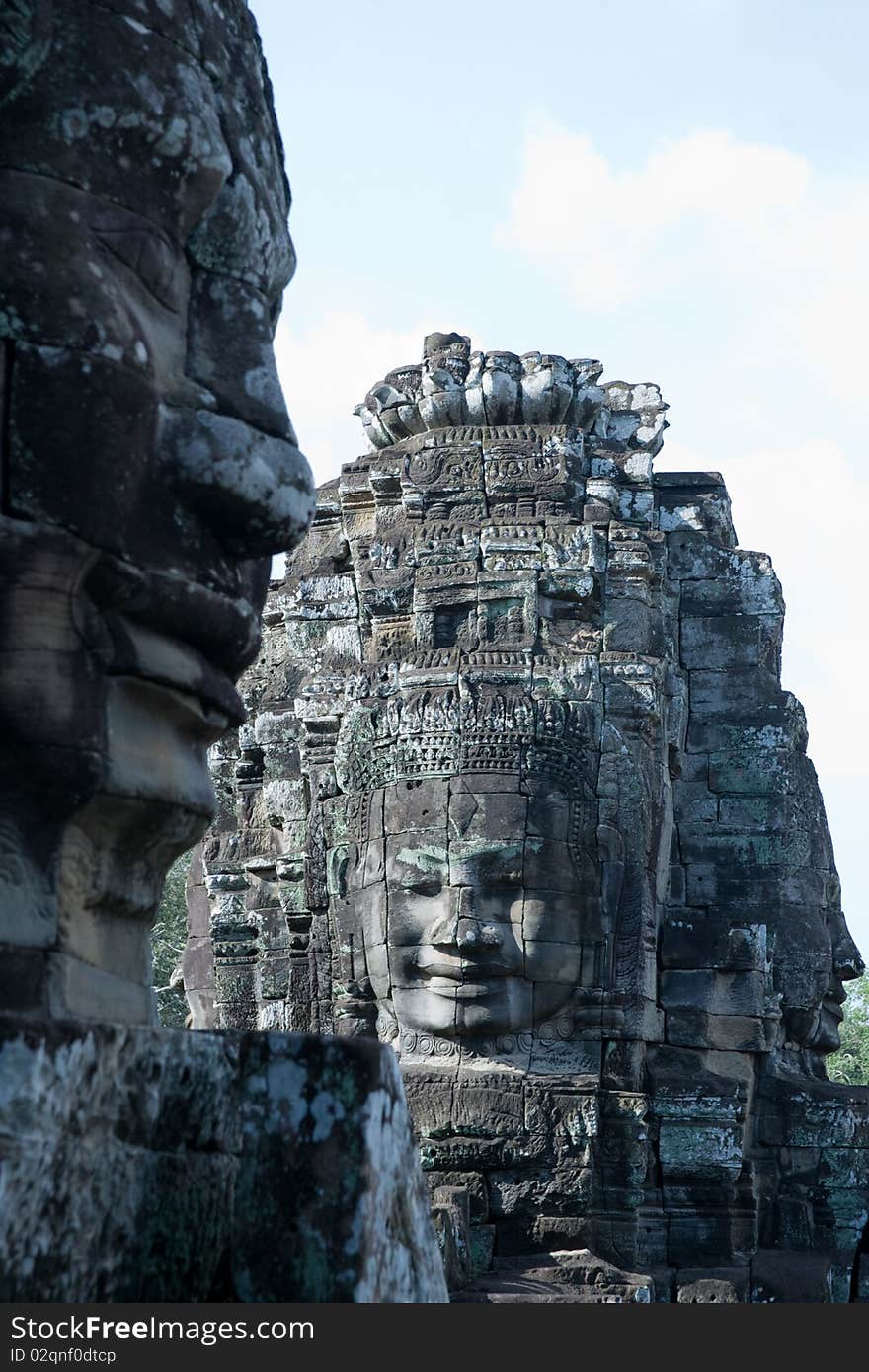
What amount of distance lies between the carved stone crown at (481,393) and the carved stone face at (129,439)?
10.0 meters

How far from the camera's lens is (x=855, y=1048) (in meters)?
36.6

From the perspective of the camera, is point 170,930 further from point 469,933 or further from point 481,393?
point 469,933

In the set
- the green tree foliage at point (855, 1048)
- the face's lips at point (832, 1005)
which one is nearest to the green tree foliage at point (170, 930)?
the green tree foliage at point (855, 1048)

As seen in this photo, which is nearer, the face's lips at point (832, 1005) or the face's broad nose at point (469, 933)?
the face's broad nose at point (469, 933)

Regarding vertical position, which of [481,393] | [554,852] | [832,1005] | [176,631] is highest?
[481,393]

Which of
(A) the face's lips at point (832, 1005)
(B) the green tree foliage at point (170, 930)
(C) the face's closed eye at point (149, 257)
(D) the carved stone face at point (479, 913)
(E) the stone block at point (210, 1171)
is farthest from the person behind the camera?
(B) the green tree foliage at point (170, 930)

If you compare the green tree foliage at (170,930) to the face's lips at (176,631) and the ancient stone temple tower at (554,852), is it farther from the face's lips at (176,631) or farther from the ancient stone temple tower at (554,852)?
the face's lips at (176,631)

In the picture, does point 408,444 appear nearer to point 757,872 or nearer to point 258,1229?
point 757,872

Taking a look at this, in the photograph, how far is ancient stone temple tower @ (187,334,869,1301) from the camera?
11.4 metres

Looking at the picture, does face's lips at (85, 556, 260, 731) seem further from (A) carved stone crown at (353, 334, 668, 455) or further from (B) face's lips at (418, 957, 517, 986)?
Answer: (A) carved stone crown at (353, 334, 668, 455)

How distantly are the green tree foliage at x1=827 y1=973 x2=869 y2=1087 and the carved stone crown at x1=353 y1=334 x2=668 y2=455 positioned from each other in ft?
73.7

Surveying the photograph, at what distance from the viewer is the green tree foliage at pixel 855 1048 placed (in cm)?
3469

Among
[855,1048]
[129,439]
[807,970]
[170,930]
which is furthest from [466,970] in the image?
[855,1048]

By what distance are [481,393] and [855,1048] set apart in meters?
26.2
